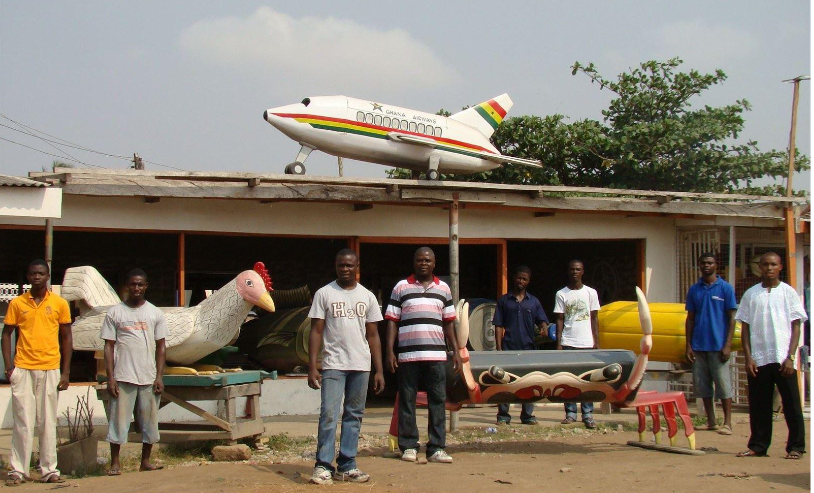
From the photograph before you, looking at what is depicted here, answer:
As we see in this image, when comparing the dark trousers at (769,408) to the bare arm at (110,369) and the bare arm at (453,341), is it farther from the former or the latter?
the bare arm at (110,369)

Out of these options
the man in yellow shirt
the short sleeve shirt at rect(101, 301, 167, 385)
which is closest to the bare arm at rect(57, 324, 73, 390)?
the man in yellow shirt

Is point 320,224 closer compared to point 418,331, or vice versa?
point 418,331

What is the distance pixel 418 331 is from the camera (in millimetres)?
6852

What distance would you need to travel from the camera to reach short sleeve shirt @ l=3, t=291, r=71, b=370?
661cm

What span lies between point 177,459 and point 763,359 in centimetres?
470

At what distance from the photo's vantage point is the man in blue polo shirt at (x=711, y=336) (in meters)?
8.88

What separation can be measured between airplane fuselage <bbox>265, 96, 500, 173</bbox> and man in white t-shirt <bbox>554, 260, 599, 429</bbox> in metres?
2.71

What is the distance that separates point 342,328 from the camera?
638 cm

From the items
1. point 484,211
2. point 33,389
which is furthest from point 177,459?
point 484,211

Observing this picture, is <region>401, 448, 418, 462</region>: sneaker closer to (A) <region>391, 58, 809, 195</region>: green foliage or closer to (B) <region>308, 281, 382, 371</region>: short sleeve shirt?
(B) <region>308, 281, 382, 371</region>: short sleeve shirt

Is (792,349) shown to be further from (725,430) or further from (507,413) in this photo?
(507,413)

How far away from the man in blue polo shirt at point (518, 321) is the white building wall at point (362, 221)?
2522 millimetres

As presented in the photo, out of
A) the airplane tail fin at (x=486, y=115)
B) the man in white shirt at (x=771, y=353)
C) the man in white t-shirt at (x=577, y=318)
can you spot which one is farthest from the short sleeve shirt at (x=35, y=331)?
the airplane tail fin at (x=486, y=115)

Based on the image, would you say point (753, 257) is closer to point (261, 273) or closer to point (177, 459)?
point (261, 273)
